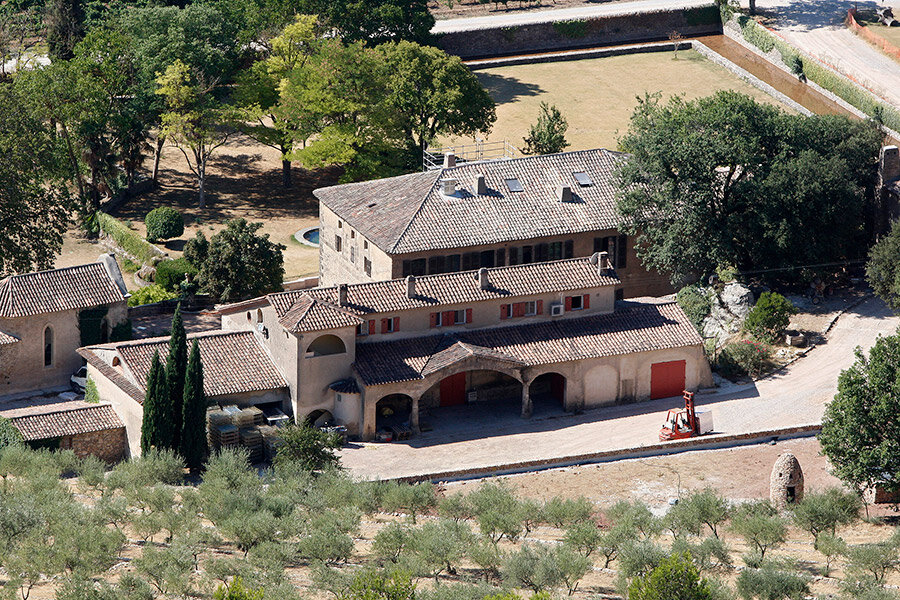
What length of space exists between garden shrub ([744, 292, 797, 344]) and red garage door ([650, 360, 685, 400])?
4.99m

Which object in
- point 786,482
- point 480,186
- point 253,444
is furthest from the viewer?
point 480,186

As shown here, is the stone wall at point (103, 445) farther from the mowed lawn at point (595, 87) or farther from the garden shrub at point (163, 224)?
the mowed lawn at point (595, 87)

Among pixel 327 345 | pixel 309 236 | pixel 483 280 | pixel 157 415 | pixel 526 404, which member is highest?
pixel 483 280

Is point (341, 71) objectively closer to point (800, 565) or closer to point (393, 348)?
point (393, 348)

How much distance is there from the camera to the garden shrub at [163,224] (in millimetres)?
100062

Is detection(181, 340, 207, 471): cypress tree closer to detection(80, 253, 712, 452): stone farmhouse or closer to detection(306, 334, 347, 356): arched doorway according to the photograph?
detection(80, 253, 712, 452): stone farmhouse

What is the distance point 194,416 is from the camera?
70.8 meters

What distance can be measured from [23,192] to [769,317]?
4055 cm

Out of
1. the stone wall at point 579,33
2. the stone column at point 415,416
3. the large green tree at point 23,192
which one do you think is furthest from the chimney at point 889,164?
the stone wall at point 579,33

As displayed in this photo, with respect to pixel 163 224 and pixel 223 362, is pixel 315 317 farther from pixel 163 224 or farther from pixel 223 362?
pixel 163 224

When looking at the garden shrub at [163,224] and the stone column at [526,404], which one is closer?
the stone column at [526,404]

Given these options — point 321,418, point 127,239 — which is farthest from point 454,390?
point 127,239

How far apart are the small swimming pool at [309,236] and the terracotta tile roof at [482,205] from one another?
33.0ft

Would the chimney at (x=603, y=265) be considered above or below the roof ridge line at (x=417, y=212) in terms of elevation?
below
